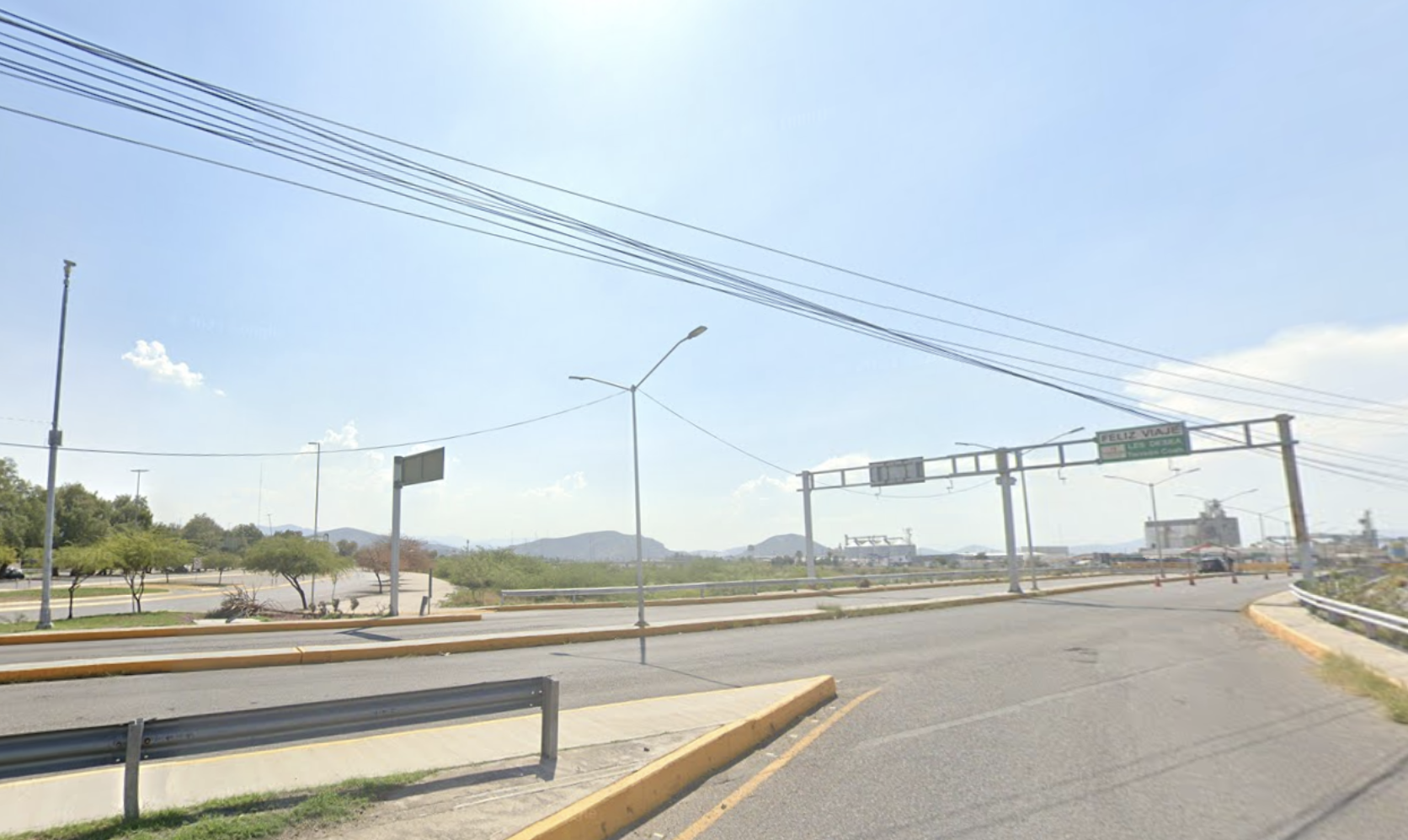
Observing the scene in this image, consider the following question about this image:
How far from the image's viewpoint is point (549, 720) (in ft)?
20.9

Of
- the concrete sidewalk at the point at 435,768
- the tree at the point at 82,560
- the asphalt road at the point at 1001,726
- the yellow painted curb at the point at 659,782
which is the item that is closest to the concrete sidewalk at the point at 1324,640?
the asphalt road at the point at 1001,726

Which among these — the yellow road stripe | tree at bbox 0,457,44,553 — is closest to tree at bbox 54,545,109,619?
the yellow road stripe

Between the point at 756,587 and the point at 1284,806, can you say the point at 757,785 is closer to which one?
the point at 1284,806

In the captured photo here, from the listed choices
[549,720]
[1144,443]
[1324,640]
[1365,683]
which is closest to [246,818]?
[549,720]

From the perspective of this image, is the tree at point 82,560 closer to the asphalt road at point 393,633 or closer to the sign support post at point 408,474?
the sign support post at point 408,474

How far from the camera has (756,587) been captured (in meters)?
41.5

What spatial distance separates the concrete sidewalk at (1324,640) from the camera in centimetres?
1186

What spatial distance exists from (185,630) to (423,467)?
10.3 m

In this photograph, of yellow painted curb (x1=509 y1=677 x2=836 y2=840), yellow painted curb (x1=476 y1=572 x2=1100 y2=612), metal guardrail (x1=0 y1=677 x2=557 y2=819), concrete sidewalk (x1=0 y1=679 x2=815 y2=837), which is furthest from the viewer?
yellow painted curb (x1=476 y1=572 x2=1100 y2=612)

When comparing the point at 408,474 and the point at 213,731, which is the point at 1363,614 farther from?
the point at 408,474

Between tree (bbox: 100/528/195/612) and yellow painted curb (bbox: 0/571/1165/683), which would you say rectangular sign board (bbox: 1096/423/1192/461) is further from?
tree (bbox: 100/528/195/612)

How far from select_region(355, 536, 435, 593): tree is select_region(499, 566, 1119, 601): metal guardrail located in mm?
37371

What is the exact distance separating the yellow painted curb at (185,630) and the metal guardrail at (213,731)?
49.6 ft

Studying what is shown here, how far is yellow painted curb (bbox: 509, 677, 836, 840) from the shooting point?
471cm
